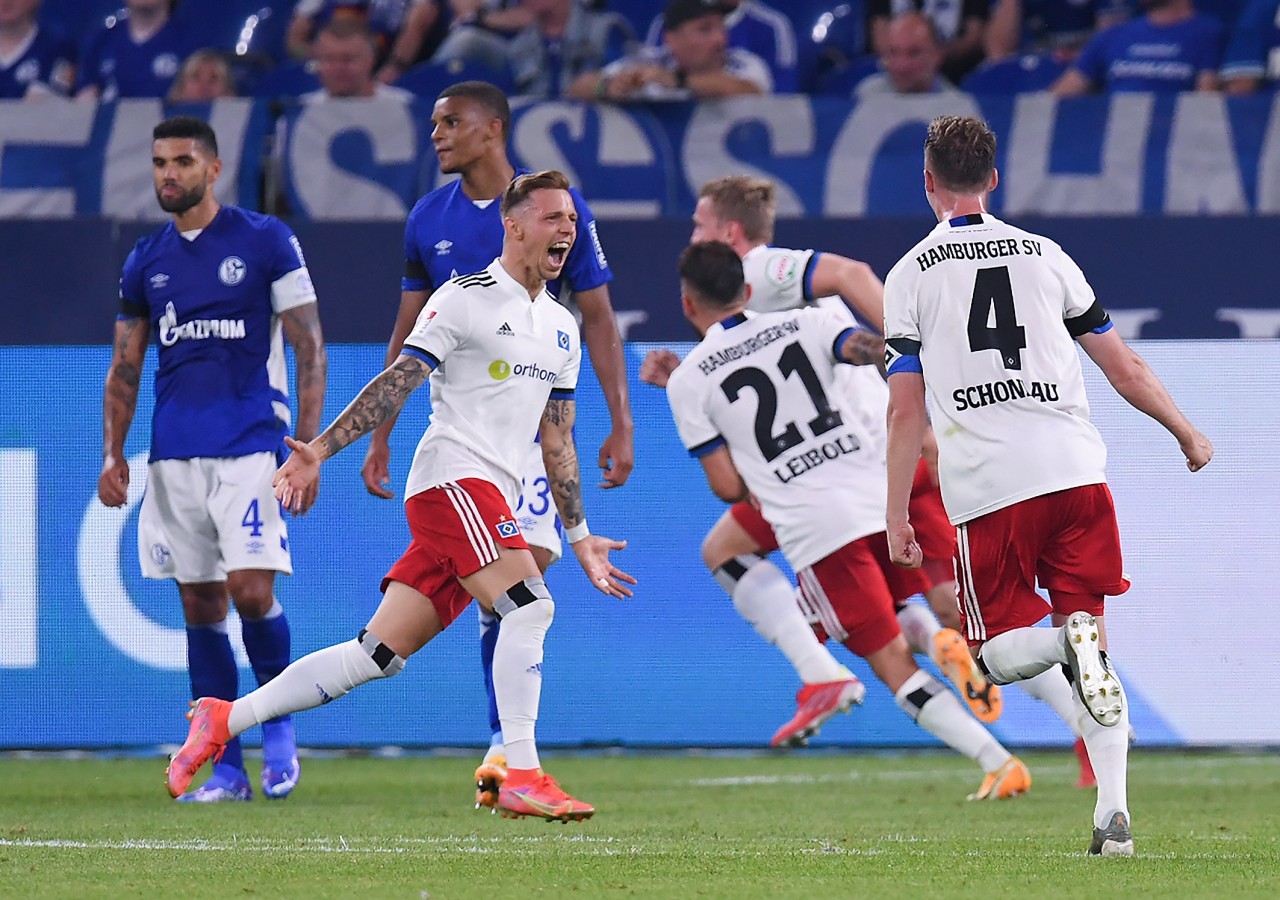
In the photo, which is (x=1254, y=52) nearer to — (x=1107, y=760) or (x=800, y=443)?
(x=800, y=443)

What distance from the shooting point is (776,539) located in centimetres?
770

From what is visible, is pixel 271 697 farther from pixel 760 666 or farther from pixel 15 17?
pixel 15 17

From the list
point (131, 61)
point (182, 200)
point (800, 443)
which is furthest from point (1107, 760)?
point (131, 61)

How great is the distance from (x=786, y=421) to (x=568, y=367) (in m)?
1.51

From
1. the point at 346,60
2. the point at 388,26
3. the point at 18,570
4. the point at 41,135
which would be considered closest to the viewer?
the point at 18,570

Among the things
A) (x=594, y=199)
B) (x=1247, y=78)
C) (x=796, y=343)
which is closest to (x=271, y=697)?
(x=796, y=343)

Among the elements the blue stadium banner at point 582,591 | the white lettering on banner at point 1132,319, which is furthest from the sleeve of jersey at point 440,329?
the white lettering on banner at point 1132,319

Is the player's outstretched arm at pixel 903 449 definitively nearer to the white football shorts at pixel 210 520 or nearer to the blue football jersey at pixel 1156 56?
the white football shorts at pixel 210 520

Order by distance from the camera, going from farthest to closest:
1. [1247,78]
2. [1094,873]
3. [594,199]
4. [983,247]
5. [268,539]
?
[1247,78], [594,199], [268,539], [983,247], [1094,873]

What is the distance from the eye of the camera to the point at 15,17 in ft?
38.8

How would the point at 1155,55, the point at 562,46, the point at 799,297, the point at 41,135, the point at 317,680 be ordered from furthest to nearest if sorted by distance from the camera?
the point at 562,46 < the point at 1155,55 < the point at 41,135 < the point at 799,297 < the point at 317,680

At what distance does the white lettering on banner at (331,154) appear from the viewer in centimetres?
978

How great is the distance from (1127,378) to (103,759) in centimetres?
522

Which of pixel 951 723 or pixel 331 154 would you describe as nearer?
pixel 951 723
